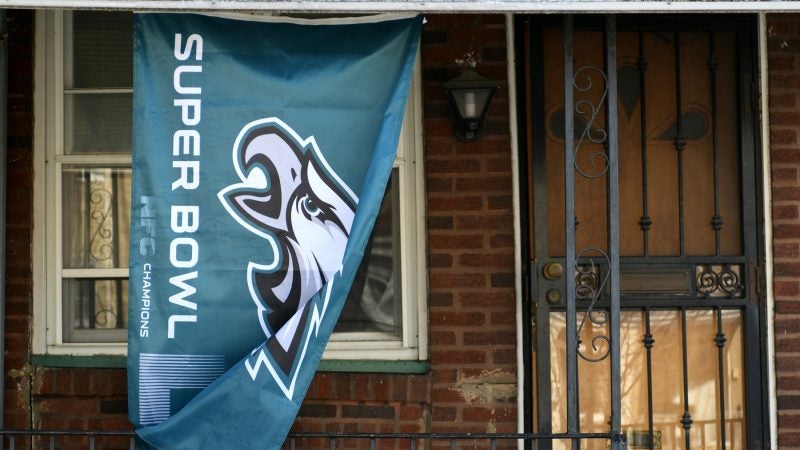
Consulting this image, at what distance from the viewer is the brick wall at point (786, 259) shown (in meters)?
4.72

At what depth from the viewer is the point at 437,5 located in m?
3.73

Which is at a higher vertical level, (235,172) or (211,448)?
(235,172)

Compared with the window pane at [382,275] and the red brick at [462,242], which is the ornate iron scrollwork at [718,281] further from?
the window pane at [382,275]

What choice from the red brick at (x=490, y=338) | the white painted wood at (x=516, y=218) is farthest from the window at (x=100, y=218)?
the white painted wood at (x=516, y=218)

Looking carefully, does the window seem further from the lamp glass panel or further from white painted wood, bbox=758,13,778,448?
white painted wood, bbox=758,13,778,448

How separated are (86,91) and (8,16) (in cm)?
50

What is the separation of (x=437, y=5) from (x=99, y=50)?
2040mm

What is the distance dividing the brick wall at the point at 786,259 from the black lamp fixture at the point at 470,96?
1354 mm

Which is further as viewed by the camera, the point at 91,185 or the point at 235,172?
the point at 91,185

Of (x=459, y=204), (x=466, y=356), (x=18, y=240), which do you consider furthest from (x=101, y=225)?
(x=466, y=356)

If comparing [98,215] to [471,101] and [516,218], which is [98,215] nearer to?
[471,101]

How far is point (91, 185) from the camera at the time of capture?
496 cm

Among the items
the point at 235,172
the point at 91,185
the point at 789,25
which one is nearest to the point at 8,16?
the point at 91,185

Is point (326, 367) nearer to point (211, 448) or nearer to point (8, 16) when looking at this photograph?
point (211, 448)
